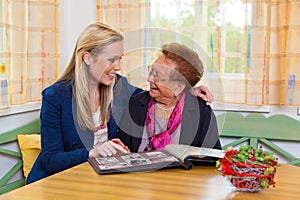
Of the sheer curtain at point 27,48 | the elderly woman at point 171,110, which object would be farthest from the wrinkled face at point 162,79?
the sheer curtain at point 27,48

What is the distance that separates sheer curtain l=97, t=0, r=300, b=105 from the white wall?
0.41 meters

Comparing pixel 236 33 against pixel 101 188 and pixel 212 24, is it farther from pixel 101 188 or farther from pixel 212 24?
pixel 101 188

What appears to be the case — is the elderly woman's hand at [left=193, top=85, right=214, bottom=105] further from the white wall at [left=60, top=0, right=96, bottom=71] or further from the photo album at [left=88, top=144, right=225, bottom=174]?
the white wall at [left=60, top=0, right=96, bottom=71]

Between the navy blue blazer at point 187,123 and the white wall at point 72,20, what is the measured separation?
113 centimetres

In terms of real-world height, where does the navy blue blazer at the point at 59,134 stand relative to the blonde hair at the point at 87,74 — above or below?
below

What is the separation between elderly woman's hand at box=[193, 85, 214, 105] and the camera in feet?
6.88

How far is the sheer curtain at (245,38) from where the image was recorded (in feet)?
8.67

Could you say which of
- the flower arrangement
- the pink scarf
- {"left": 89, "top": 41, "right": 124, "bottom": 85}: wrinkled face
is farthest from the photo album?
{"left": 89, "top": 41, "right": 124, "bottom": 85}: wrinkled face

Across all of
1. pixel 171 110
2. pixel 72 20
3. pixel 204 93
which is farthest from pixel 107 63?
pixel 72 20

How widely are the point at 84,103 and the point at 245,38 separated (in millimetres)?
1163

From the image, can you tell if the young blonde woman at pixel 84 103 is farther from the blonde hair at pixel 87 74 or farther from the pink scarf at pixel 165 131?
the pink scarf at pixel 165 131

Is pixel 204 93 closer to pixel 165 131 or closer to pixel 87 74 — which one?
pixel 165 131

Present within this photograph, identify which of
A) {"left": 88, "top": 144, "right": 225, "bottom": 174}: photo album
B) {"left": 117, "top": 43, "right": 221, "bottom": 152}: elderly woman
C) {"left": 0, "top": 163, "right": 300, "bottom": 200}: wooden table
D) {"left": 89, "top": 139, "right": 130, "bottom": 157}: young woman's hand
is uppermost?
{"left": 117, "top": 43, "right": 221, "bottom": 152}: elderly woman

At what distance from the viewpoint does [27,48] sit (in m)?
2.68
